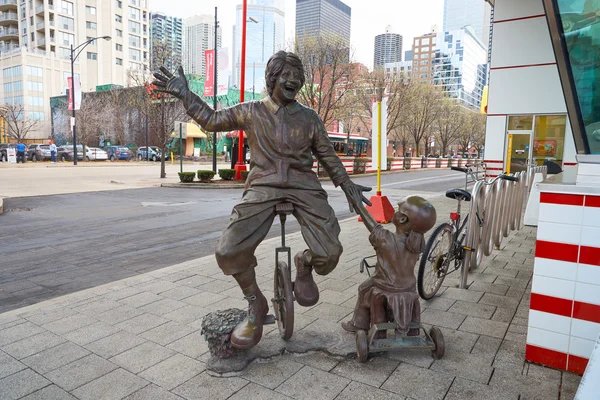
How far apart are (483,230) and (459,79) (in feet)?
444

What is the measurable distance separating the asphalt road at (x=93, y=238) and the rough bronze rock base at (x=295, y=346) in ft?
8.56

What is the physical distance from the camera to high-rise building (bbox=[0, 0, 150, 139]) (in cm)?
6141

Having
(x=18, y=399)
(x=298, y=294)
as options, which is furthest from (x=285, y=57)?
(x=18, y=399)

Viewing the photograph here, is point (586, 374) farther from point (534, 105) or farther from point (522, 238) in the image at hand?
point (534, 105)

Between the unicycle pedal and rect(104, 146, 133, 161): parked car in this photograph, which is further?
rect(104, 146, 133, 161): parked car

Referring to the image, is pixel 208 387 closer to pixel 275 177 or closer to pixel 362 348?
pixel 362 348

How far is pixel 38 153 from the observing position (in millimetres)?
35375

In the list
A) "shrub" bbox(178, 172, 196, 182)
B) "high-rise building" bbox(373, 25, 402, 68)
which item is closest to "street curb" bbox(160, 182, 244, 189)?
"shrub" bbox(178, 172, 196, 182)

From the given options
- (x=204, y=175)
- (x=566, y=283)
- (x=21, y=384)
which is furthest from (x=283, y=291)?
(x=204, y=175)

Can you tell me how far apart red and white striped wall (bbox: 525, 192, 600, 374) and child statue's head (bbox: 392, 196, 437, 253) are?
0.76 m

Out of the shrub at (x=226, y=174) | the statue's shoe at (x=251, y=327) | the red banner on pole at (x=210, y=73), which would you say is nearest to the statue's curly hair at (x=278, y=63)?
the statue's shoe at (x=251, y=327)

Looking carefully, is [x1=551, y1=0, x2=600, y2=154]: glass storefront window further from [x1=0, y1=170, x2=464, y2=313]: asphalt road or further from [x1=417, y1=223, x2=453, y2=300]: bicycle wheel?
[x1=0, y1=170, x2=464, y2=313]: asphalt road

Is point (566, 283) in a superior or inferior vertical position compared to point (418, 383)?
superior

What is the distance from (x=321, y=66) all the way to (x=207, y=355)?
24398 millimetres
